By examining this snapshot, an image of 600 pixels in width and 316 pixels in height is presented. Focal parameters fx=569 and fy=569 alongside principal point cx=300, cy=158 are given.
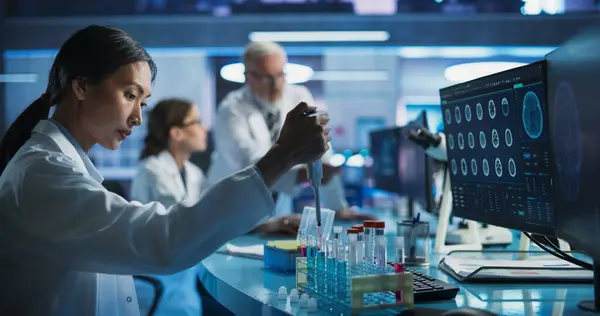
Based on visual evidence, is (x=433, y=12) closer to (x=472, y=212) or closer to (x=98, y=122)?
(x=472, y=212)

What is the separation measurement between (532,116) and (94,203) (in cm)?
85

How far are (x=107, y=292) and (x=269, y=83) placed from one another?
5.76 ft

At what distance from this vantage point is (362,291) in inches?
34.4

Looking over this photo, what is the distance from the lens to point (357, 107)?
6.63 metres

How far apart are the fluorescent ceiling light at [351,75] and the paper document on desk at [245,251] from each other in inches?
189

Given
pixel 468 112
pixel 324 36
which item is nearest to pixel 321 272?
pixel 468 112

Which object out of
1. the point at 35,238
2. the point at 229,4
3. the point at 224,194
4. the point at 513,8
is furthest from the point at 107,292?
the point at 513,8

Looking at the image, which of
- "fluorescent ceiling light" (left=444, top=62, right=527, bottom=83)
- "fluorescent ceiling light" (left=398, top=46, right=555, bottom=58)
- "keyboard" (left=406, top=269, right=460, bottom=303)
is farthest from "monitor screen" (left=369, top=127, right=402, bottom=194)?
"keyboard" (left=406, top=269, right=460, bottom=303)

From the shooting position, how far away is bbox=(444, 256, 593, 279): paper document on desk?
1213 mm

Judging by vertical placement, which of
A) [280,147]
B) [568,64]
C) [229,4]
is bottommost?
[280,147]

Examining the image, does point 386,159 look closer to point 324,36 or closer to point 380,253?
point 324,36

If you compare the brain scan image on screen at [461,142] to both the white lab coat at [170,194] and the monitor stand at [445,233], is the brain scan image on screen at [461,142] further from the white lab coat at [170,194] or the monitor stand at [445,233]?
the white lab coat at [170,194]

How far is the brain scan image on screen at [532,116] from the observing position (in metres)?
1.13

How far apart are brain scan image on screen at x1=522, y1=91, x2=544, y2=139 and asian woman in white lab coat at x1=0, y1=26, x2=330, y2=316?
0.46m
